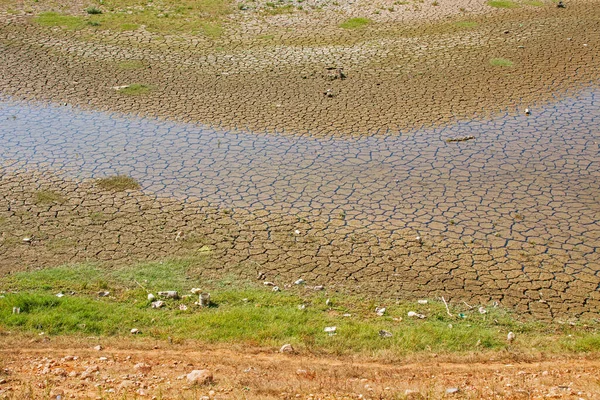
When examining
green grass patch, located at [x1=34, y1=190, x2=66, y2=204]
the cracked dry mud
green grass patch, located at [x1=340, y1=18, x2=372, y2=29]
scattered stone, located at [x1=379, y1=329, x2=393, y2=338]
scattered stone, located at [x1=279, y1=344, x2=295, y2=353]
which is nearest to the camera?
scattered stone, located at [x1=279, y1=344, x2=295, y2=353]

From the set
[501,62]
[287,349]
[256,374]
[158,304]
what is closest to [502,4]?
[501,62]

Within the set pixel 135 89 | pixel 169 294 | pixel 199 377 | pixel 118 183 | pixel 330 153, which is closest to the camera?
pixel 199 377

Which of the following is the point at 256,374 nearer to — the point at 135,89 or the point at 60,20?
the point at 135,89

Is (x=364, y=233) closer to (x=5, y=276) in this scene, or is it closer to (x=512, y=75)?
(x=5, y=276)

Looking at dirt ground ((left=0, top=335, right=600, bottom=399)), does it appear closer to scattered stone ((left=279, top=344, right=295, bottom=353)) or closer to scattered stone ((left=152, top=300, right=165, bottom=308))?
scattered stone ((left=279, top=344, right=295, bottom=353))

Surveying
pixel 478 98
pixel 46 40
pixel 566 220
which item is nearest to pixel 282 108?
pixel 478 98

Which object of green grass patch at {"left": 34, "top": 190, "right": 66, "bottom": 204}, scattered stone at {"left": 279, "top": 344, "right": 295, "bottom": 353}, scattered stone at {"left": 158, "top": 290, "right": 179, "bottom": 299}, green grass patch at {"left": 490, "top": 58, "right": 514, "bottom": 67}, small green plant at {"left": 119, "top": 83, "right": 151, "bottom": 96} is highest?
green grass patch at {"left": 490, "top": 58, "right": 514, "bottom": 67}

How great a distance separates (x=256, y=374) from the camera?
21.0ft

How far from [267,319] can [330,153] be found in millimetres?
4965

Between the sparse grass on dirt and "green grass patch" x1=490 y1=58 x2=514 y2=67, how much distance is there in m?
9.48

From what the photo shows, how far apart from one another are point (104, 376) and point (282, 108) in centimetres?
842

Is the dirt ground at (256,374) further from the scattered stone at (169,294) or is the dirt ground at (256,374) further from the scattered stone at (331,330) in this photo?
the scattered stone at (169,294)

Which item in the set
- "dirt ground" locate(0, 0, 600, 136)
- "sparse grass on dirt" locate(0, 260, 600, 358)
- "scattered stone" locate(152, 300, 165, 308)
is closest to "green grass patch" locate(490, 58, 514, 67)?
"dirt ground" locate(0, 0, 600, 136)

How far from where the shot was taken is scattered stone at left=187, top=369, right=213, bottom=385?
6.11m
